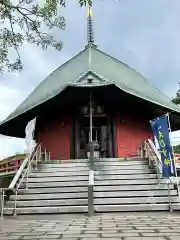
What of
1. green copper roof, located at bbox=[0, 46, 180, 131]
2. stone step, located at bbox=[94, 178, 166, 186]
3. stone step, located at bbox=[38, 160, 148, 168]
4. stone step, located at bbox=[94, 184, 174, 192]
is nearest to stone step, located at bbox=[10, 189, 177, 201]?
stone step, located at bbox=[94, 184, 174, 192]

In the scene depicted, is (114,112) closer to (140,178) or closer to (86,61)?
→ (86,61)

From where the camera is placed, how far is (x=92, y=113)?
15.2 m

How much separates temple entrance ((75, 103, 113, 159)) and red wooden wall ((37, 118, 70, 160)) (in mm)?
490

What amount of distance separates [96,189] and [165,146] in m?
2.29

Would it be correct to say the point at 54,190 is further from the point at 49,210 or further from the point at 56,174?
the point at 49,210

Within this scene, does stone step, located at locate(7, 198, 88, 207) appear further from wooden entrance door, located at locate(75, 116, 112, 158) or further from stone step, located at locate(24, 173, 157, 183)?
wooden entrance door, located at locate(75, 116, 112, 158)

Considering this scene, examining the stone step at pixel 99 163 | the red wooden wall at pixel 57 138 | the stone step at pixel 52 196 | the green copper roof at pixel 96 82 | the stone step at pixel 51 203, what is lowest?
the stone step at pixel 51 203

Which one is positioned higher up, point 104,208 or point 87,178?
point 87,178

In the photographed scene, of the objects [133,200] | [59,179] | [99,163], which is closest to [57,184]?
[59,179]

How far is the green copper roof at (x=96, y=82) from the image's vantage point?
46.5ft

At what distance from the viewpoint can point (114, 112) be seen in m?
15.5

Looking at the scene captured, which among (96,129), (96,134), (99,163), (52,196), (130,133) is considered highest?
(96,129)

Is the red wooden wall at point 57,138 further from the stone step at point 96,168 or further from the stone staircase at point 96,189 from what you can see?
the stone step at point 96,168

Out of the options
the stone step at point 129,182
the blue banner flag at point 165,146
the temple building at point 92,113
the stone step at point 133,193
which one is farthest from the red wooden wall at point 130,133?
the stone step at point 133,193
